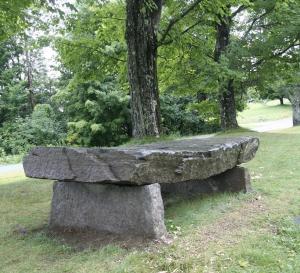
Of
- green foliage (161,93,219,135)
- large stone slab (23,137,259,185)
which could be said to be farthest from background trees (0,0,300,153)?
large stone slab (23,137,259,185)

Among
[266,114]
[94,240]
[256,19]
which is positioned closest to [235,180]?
[94,240]

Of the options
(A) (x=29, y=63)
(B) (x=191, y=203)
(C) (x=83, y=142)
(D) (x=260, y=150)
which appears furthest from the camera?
(A) (x=29, y=63)

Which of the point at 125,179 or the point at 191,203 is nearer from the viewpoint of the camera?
the point at 125,179

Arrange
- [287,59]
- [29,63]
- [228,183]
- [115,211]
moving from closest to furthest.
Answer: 1. [115,211]
2. [228,183]
3. [287,59]
4. [29,63]

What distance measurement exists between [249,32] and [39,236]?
545 inches

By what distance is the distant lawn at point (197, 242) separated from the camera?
3.78 metres

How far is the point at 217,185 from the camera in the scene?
6.29 metres

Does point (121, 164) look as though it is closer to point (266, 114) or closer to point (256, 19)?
point (256, 19)

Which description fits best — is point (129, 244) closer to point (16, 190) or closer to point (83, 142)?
point (16, 190)

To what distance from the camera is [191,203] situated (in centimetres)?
578

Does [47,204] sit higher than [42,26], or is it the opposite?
[42,26]

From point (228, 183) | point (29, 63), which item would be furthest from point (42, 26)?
point (29, 63)

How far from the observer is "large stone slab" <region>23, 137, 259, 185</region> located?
4.20 m

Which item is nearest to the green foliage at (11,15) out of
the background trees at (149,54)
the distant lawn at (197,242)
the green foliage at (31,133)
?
the background trees at (149,54)
